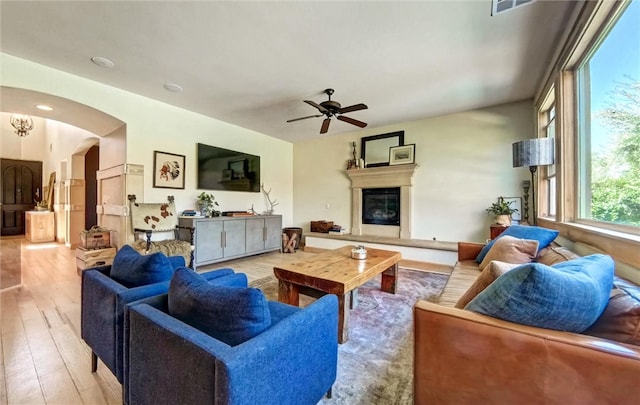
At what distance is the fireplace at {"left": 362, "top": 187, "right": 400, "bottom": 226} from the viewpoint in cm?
496

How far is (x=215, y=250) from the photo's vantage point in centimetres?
406

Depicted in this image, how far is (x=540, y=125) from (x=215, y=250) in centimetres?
511

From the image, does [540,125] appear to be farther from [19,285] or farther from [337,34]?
[19,285]

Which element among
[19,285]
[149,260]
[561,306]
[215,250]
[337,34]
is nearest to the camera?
[561,306]

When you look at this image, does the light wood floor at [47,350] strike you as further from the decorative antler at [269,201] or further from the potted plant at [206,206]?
the decorative antler at [269,201]

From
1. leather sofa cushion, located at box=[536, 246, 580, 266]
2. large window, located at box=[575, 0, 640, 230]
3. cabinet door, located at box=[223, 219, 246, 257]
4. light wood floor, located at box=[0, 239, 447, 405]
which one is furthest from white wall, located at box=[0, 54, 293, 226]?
large window, located at box=[575, 0, 640, 230]

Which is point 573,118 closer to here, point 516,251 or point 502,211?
point 516,251

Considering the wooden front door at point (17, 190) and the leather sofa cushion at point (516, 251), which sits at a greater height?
the wooden front door at point (17, 190)

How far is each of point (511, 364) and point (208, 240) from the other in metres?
3.91

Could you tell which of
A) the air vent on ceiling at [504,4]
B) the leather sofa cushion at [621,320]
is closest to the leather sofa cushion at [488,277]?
the leather sofa cushion at [621,320]

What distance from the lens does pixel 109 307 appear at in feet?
4.55

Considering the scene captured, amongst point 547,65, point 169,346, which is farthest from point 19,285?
point 547,65

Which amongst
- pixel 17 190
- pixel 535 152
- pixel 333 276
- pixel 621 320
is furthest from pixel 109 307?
pixel 17 190

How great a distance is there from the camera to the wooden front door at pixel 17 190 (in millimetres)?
7359
